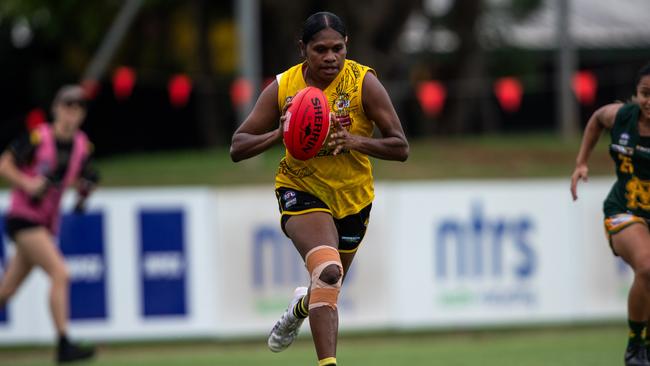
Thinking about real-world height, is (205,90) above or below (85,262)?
above

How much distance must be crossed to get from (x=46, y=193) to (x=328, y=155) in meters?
4.01

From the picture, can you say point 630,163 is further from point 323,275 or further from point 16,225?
point 16,225

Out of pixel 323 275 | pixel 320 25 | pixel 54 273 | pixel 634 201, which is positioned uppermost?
pixel 320 25

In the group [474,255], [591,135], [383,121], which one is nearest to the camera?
[383,121]

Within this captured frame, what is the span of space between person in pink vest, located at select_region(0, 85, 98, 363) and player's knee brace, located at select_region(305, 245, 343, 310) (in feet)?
13.1

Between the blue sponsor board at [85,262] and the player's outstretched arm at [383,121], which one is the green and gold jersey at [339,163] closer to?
the player's outstretched arm at [383,121]

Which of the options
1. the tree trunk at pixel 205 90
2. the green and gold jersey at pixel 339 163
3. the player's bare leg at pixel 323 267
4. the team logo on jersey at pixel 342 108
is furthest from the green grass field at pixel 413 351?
the tree trunk at pixel 205 90

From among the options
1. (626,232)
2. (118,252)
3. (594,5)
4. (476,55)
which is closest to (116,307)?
(118,252)

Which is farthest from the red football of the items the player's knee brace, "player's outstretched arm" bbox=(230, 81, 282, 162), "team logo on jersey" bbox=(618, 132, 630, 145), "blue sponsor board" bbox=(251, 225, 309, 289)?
"blue sponsor board" bbox=(251, 225, 309, 289)

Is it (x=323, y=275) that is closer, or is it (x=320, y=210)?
(x=323, y=275)

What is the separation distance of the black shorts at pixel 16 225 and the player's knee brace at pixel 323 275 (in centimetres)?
416

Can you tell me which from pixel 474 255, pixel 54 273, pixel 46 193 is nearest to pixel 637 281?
pixel 474 255

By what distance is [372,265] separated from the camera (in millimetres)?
11664

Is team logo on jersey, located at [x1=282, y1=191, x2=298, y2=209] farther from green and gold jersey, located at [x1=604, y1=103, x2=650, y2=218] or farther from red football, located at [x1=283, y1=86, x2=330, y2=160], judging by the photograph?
green and gold jersey, located at [x1=604, y1=103, x2=650, y2=218]
